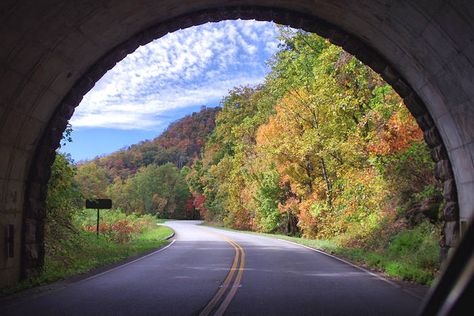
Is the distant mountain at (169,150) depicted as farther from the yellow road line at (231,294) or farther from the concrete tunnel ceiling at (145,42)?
the concrete tunnel ceiling at (145,42)

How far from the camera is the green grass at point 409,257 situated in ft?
38.3

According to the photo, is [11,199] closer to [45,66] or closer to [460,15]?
[45,66]

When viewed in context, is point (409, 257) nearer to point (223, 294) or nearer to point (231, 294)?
point (231, 294)

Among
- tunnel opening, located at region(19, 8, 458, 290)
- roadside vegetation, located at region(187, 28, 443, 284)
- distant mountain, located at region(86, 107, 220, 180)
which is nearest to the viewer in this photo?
tunnel opening, located at region(19, 8, 458, 290)

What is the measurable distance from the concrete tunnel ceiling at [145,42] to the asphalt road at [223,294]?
1773 mm

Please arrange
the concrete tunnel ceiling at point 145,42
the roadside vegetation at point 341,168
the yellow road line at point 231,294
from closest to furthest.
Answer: the yellow road line at point 231,294, the concrete tunnel ceiling at point 145,42, the roadside vegetation at point 341,168

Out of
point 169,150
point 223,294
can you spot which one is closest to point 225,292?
point 223,294

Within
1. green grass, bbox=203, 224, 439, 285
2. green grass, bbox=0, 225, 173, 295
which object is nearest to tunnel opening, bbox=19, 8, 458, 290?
green grass, bbox=0, 225, 173, 295

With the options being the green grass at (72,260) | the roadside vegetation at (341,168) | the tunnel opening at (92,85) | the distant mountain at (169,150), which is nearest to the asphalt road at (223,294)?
the green grass at (72,260)

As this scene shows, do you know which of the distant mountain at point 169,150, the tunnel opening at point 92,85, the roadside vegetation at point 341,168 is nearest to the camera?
the tunnel opening at point 92,85

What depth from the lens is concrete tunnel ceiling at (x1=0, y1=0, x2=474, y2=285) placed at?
7980 millimetres

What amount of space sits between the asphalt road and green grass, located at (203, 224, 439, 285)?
2.38 ft

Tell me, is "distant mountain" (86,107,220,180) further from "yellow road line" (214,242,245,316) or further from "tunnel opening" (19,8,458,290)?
"tunnel opening" (19,8,458,290)

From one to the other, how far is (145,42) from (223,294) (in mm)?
6010
